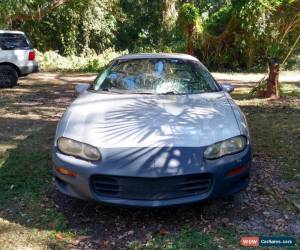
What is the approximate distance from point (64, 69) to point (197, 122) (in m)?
14.9

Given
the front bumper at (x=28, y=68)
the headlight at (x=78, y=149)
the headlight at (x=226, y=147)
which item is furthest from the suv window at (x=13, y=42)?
the headlight at (x=226, y=147)

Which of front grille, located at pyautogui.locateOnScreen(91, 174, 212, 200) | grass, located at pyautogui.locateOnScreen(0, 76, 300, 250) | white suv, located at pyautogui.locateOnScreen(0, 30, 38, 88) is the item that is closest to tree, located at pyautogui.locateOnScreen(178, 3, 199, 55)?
white suv, located at pyautogui.locateOnScreen(0, 30, 38, 88)

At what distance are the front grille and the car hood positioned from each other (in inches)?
11.0

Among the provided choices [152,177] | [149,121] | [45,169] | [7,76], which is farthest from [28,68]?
[152,177]

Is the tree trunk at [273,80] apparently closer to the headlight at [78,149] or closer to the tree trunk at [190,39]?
the headlight at [78,149]

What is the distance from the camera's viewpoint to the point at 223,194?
375 centimetres

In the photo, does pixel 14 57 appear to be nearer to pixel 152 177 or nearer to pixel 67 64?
pixel 67 64

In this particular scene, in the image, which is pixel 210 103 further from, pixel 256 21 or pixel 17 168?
pixel 256 21

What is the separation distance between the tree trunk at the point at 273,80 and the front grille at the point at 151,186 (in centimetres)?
670

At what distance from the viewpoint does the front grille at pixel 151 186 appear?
11.7 ft

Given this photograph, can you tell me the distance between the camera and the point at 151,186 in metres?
3.56

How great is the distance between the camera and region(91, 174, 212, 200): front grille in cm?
356

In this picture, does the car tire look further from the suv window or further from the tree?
the tree

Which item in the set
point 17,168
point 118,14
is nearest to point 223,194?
point 17,168
